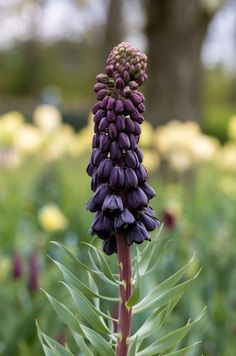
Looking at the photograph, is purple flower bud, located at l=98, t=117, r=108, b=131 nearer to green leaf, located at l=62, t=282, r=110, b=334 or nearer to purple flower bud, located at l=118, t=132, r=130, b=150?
purple flower bud, located at l=118, t=132, r=130, b=150

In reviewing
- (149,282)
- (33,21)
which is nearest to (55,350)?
(149,282)

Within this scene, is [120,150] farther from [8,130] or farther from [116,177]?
[8,130]

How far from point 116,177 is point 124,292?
0.70 ft

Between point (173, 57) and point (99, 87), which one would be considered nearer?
point (99, 87)

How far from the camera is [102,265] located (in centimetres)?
119

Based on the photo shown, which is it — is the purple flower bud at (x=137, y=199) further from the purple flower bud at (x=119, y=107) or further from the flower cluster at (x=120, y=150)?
the purple flower bud at (x=119, y=107)

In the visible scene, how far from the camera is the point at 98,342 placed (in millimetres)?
1196

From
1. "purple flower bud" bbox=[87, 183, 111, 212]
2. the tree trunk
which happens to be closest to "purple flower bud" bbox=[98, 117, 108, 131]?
"purple flower bud" bbox=[87, 183, 111, 212]

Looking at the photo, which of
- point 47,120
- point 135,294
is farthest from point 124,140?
point 47,120

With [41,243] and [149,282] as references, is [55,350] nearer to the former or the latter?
[149,282]

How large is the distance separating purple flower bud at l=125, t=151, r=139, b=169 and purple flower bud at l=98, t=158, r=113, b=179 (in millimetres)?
30

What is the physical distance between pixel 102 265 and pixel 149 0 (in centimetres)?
703

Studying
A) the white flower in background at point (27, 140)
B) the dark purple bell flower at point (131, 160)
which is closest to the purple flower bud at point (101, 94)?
the dark purple bell flower at point (131, 160)

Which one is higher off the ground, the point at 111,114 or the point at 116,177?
the point at 111,114
